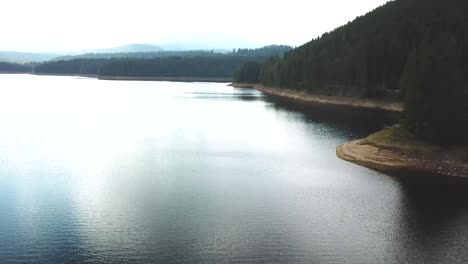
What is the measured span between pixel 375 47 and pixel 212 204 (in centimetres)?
8872

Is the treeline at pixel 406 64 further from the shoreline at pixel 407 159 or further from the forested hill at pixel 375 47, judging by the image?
the shoreline at pixel 407 159

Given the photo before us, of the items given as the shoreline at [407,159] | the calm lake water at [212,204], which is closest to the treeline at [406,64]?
the shoreline at [407,159]

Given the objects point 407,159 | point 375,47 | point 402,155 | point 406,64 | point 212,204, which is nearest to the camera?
point 212,204

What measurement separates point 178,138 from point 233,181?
79.2 feet

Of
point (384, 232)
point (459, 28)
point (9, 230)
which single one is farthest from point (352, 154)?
point (459, 28)

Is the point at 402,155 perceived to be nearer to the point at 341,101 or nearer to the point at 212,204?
the point at 212,204

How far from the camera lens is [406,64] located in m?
66.9

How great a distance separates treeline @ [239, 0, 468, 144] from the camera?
47.3m

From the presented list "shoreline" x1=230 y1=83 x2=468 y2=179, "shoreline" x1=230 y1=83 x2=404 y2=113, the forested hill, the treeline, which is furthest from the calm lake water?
the forested hill

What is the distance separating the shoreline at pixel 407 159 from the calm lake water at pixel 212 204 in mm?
1928

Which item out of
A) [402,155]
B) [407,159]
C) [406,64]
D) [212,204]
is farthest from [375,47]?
[212,204]

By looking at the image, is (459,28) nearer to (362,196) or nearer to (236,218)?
(362,196)

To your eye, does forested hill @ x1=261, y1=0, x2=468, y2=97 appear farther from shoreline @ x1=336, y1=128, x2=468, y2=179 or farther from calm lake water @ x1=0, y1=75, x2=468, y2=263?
calm lake water @ x1=0, y1=75, x2=468, y2=263

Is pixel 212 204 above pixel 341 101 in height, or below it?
below
